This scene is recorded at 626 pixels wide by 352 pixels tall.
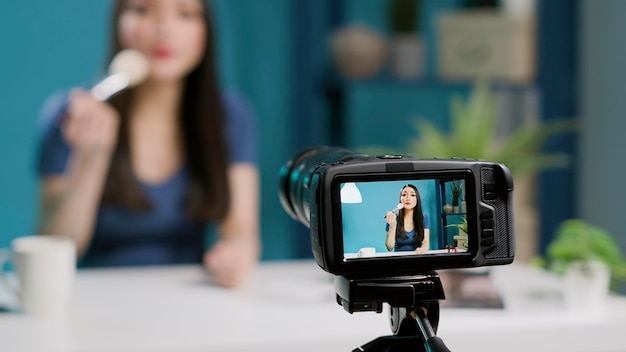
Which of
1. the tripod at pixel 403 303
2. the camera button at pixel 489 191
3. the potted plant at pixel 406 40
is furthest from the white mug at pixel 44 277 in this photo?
the potted plant at pixel 406 40

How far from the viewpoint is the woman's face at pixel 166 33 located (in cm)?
232

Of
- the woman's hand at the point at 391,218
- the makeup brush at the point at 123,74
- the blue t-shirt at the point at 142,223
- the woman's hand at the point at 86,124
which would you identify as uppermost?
the makeup brush at the point at 123,74

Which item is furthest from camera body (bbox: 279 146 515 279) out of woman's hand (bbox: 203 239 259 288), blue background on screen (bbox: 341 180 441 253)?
woman's hand (bbox: 203 239 259 288)

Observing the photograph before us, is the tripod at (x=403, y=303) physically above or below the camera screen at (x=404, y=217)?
below

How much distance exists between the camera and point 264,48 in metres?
2.56

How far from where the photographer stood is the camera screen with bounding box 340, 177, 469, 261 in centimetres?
72

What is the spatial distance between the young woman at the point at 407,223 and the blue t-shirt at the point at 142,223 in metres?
1.69

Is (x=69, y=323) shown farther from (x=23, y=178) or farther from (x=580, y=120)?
(x=580, y=120)

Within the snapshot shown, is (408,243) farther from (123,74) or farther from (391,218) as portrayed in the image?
(123,74)

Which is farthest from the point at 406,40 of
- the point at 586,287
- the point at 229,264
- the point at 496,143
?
the point at 586,287

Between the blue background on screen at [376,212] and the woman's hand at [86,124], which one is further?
the woman's hand at [86,124]

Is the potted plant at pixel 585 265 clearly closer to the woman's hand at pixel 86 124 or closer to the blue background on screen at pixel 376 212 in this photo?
the blue background on screen at pixel 376 212

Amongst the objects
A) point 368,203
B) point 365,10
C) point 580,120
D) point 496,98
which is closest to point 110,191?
point 365,10

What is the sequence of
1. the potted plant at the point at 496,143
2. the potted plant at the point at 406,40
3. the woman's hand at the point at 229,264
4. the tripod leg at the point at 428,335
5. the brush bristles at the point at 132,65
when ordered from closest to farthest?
the tripod leg at the point at 428,335, the woman's hand at the point at 229,264, the potted plant at the point at 496,143, the brush bristles at the point at 132,65, the potted plant at the point at 406,40
